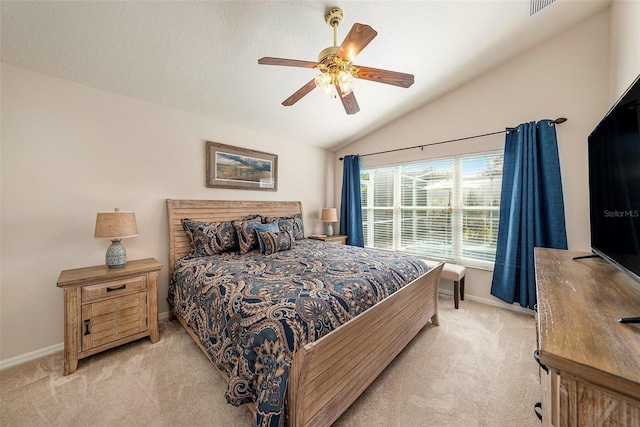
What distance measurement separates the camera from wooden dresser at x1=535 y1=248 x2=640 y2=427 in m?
0.51

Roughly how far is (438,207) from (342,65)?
8.74 feet

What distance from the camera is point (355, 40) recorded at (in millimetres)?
1500

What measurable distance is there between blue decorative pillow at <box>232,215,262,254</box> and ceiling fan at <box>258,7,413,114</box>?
5.33 ft

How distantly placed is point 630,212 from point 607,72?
8.43 feet

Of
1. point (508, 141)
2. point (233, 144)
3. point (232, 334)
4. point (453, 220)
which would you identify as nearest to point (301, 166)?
point (233, 144)

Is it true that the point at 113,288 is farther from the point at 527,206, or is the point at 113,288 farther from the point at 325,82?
the point at 527,206

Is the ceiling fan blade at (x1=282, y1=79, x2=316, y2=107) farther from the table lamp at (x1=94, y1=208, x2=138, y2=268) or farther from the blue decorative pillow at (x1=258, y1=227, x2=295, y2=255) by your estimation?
the table lamp at (x1=94, y1=208, x2=138, y2=268)

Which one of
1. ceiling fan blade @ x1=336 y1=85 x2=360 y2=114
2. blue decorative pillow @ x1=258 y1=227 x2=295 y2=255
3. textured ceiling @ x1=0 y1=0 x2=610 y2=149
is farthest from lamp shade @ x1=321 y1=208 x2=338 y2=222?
ceiling fan blade @ x1=336 y1=85 x2=360 y2=114

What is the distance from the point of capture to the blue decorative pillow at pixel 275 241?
2.68m

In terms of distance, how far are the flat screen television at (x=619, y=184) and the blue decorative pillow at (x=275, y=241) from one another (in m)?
2.47

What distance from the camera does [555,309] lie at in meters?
0.82

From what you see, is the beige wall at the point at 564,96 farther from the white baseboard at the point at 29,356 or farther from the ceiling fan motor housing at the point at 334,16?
the white baseboard at the point at 29,356

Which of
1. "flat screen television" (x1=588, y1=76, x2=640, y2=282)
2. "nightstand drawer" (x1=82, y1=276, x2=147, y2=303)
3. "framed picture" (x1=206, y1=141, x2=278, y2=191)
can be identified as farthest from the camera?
"framed picture" (x1=206, y1=141, x2=278, y2=191)

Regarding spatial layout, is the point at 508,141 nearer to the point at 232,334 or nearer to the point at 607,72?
the point at 607,72
